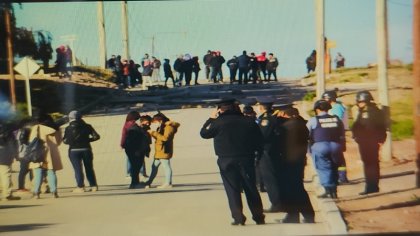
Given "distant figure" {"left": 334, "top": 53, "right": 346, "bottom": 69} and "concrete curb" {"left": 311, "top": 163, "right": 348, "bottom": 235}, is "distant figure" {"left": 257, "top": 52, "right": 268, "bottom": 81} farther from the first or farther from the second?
"concrete curb" {"left": 311, "top": 163, "right": 348, "bottom": 235}

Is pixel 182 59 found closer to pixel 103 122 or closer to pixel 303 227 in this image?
pixel 103 122

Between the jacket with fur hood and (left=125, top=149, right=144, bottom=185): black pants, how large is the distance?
0.20m

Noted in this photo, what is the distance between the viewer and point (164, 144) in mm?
9211

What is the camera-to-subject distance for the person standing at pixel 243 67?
23.0 ft

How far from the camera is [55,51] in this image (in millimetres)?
6703

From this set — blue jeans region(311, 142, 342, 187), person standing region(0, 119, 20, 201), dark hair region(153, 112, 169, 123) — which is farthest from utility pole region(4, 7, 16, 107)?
blue jeans region(311, 142, 342, 187)

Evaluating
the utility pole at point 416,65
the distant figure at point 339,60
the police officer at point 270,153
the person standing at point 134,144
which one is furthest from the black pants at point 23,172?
the utility pole at point 416,65

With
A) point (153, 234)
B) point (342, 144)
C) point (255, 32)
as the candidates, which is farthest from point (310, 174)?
point (255, 32)

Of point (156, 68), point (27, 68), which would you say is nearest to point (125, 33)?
point (156, 68)

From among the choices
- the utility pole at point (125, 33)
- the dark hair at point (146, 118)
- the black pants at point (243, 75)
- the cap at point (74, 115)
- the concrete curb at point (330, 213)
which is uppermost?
the utility pole at point (125, 33)

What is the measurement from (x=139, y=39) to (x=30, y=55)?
746 millimetres

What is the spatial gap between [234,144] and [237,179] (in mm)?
282

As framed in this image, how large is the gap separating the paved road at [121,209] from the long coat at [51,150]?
87 mm

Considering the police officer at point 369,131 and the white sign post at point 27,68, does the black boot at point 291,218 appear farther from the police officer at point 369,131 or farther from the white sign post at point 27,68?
the white sign post at point 27,68
